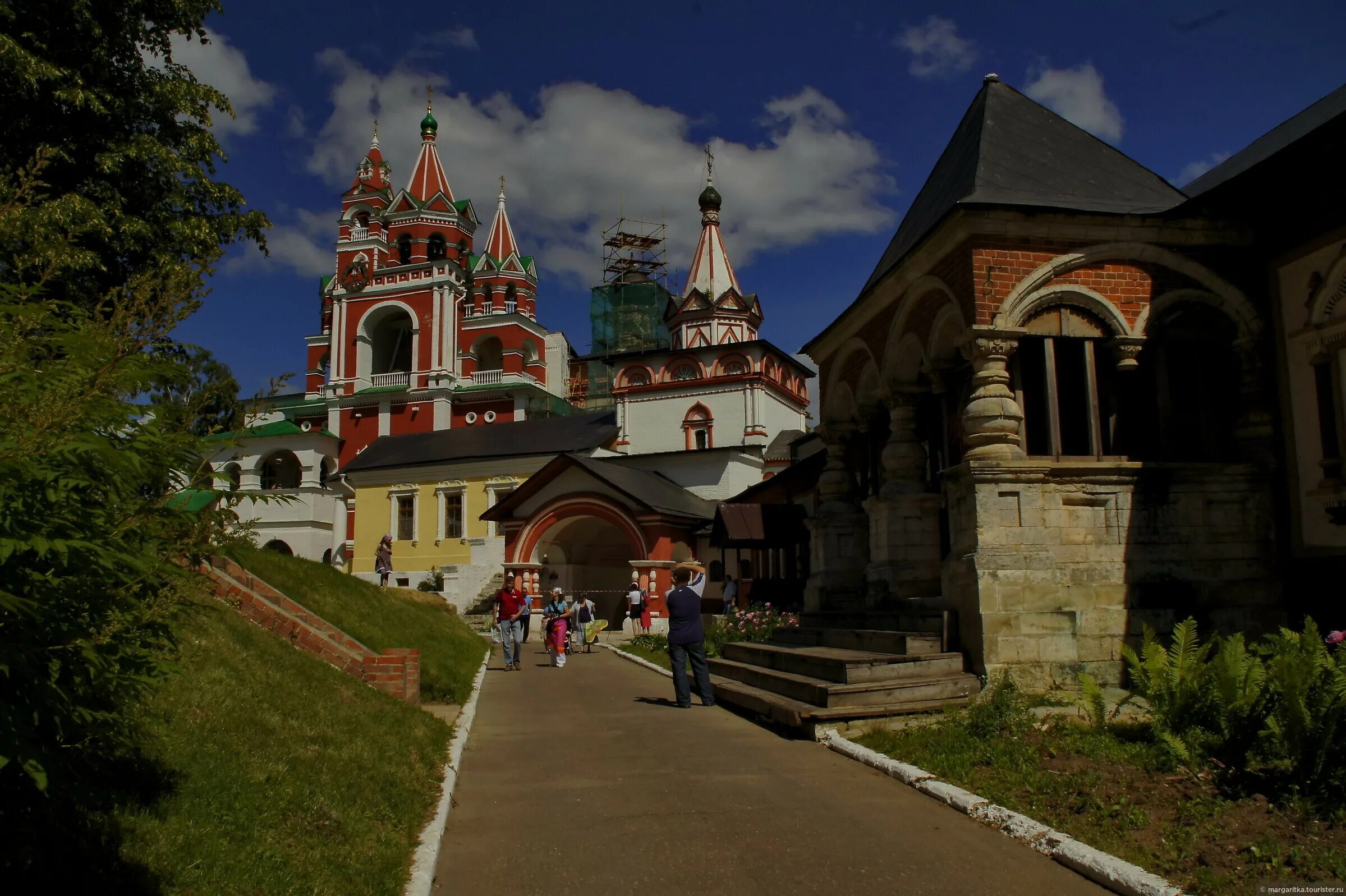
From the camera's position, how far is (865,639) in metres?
10.4

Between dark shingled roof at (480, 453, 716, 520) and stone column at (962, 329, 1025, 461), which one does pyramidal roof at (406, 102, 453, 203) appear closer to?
dark shingled roof at (480, 453, 716, 520)

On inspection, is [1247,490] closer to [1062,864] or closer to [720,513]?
[1062,864]

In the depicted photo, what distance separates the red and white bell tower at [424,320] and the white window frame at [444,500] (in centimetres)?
774

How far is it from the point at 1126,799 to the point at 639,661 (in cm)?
1381

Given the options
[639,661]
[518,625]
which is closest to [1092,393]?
[639,661]

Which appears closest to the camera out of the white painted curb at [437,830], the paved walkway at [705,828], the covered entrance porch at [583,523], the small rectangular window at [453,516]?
the white painted curb at [437,830]

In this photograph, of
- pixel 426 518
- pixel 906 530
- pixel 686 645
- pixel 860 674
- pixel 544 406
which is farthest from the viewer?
pixel 544 406

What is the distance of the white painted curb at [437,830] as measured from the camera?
475 centimetres

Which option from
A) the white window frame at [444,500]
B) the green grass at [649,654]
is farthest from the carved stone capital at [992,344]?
the white window frame at [444,500]

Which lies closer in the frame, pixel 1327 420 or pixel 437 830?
pixel 437 830

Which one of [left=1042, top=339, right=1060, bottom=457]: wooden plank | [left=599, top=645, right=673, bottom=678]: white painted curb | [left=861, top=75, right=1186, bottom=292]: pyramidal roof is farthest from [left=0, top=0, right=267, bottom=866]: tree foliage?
[left=599, top=645, right=673, bottom=678]: white painted curb

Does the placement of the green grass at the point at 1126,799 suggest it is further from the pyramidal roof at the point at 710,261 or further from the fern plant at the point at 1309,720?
the pyramidal roof at the point at 710,261

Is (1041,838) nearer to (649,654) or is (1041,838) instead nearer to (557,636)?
(557,636)

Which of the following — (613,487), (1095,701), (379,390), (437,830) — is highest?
(379,390)
